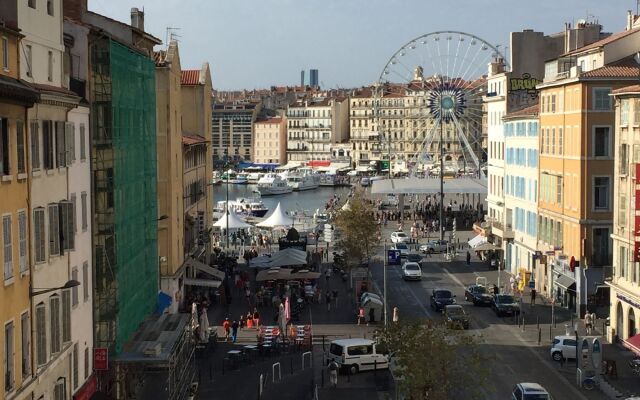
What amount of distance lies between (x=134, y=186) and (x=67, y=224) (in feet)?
Answer: 38.6

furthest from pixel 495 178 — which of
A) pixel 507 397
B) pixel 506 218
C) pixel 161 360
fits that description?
pixel 161 360

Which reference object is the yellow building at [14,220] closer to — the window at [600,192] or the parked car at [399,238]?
the window at [600,192]

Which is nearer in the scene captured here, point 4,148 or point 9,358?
point 9,358

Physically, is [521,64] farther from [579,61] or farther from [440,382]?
[440,382]

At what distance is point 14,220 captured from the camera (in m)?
23.5

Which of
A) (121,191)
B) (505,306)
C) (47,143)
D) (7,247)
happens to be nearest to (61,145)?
(47,143)

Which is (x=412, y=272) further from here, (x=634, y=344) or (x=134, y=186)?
(x=134, y=186)

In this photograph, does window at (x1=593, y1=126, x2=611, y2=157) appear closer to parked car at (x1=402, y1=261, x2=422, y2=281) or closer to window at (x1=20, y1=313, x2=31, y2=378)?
parked car at (x1=402, y1=261, x2=422, y2=281)

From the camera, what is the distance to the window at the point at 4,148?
74.8 ft

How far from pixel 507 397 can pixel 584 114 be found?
77.4ft

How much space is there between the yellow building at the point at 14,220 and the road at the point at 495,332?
15.1 metres

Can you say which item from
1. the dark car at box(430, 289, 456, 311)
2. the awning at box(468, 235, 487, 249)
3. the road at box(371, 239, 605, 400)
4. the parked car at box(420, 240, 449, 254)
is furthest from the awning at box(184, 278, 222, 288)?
the parked car at box(420, 240, 449, 254)

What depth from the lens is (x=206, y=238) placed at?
72125 mm

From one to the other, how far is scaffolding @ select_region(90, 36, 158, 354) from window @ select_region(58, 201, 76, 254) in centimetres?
421
